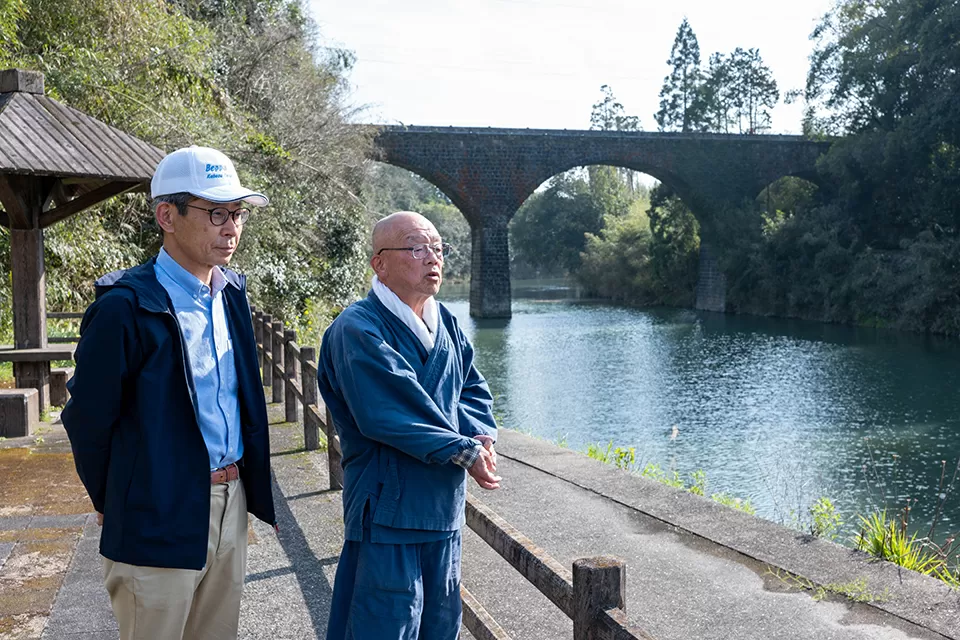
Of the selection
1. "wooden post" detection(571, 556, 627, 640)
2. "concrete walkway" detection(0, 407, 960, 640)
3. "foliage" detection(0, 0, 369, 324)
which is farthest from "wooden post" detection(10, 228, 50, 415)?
"wooden post" detection(571, 556, 627, 640)

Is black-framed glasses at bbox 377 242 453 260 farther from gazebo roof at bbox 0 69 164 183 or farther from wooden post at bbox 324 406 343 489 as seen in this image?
gazebo roof at bbox 0 69 164 183

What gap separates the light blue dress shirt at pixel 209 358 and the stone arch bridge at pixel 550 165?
88.6ft

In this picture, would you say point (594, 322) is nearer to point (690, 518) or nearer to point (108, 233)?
point (108, 233)

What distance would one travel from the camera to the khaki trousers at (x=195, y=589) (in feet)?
6.05

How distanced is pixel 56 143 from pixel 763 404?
35.3ft

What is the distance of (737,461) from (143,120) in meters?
7.21

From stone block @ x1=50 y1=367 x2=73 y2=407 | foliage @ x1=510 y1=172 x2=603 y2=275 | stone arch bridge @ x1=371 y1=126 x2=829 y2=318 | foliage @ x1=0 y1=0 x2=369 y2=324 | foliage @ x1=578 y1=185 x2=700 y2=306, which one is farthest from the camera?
foliage @ x1=510 y1=172 x2=603 y2=275

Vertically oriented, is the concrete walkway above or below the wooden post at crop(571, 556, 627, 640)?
below

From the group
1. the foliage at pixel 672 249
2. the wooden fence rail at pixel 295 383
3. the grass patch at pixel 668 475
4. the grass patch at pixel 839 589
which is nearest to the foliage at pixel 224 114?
the wooden fence rail at pixel 295 383

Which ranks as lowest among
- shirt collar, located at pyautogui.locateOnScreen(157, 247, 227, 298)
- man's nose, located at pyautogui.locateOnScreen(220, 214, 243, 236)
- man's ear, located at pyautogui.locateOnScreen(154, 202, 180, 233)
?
shirt collar, located at pyautogui.locateOnScreen(157, 247, 227, 298)

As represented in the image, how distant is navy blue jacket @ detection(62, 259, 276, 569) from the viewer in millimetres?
1797

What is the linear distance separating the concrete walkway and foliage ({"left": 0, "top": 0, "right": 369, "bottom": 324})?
5.70 m

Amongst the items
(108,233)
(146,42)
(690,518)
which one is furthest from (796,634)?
(146,42)

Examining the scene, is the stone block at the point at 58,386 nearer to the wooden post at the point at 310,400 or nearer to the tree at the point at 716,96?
the wooden post at the point at 310,400
